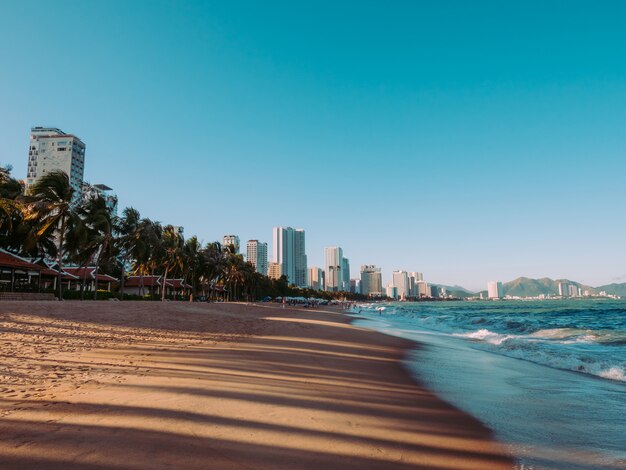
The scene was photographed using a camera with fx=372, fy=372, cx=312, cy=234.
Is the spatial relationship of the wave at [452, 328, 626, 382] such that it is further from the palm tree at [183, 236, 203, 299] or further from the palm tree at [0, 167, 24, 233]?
the palm tree at [183, 236, 203, 299]

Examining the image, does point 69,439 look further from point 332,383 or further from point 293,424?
point 332,383

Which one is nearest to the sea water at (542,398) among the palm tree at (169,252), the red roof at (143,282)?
the palm tree at (169,252)

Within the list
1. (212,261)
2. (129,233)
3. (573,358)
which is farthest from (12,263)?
(212,261)

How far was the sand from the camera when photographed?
347 cm

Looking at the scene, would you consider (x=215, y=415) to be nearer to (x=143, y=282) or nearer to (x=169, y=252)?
(x=169, y=252)

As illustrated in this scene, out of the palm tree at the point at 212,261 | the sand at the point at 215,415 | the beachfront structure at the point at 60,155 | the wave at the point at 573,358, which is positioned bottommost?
the wave at the point at 573,358

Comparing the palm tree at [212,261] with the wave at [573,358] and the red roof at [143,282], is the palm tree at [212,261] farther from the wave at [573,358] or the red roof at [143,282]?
the wave at [573,358]

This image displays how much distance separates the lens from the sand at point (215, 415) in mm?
3475

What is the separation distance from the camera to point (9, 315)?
1318 centimetres

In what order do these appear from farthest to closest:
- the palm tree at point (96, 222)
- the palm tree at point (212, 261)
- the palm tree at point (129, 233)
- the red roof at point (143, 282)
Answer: the palm tree at point (212, 261) → the red roof at point (143, 282) → the palm tree at point (129, 233) → the palm tree at point (96, 222)

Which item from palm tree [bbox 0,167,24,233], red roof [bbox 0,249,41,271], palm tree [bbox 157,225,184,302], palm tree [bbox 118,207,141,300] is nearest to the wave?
palm tree [bbox 0,167,24,233]

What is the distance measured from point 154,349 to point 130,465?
23.1 feet

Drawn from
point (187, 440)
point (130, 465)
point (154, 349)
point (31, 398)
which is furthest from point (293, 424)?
point (154, 349)

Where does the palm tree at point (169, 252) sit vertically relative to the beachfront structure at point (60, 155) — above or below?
below
